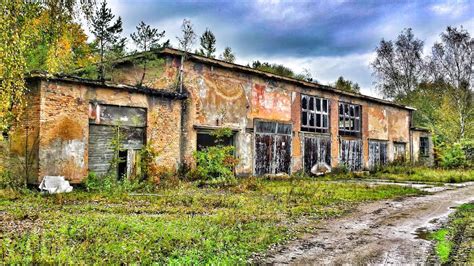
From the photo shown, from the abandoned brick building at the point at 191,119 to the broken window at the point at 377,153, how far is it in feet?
0.24

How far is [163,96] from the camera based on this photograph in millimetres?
15812

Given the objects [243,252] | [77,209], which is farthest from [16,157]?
[243,252]

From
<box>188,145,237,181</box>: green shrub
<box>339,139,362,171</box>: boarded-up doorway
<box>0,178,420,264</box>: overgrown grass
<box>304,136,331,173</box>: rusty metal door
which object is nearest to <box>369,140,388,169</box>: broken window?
<box>339,139,362,171</box>: boarded-up doorway

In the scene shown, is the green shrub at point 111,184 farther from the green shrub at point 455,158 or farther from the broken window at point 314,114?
the green shrub at point 455,158

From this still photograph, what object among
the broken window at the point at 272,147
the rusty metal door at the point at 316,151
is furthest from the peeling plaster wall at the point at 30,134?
the rusty metal door at the point at 316,151

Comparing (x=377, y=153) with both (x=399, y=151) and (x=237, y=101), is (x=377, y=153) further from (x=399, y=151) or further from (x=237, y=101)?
(x=237, y=101)

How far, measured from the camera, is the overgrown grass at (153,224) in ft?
18.2

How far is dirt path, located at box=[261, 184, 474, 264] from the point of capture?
6008 mm

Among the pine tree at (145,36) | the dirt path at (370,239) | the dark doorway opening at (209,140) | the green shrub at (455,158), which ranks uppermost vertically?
the pine tree at (145,36)

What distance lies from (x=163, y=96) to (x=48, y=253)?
10960 mm

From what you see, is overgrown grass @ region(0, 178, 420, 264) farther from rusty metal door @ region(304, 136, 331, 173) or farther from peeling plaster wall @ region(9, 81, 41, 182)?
rusty metal door @ region(304, 136, 331, 173)

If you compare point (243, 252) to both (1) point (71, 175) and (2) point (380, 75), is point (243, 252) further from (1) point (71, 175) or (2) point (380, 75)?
(2) point (380, 75)

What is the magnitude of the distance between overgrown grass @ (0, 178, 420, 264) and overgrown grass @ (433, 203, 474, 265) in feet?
7.79

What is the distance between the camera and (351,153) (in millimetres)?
25766
